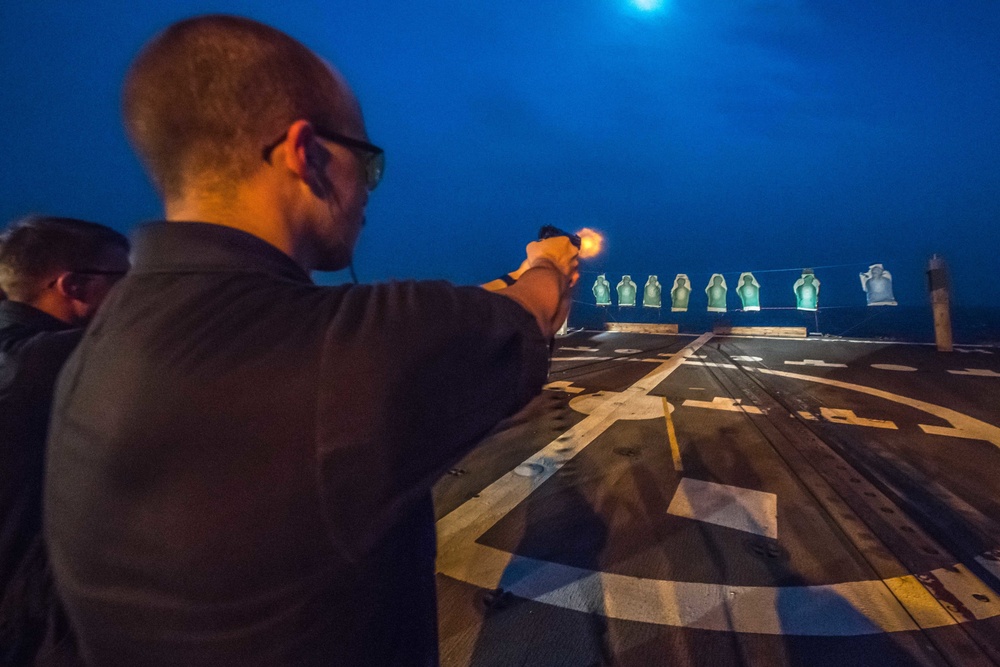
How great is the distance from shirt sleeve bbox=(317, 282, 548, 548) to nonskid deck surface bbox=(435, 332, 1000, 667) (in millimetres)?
1847

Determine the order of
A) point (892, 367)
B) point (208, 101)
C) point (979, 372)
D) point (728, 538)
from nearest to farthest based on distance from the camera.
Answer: point (208, 101) < point (728, 538) < point (979, 372) < point (892, 367)

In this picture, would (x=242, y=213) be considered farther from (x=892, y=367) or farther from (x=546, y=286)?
(x=892, y=367)

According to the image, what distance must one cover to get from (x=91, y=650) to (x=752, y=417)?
6.48 m

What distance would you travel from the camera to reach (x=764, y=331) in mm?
16125

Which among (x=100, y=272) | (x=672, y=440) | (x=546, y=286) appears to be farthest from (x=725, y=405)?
(x=100, y=272)

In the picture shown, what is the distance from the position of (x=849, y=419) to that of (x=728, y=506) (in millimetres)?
3571

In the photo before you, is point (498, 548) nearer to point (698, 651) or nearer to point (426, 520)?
point (698, 651)

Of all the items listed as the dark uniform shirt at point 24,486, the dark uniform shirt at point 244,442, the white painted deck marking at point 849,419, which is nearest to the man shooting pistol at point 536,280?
the dark uniform shirt at point 244,442

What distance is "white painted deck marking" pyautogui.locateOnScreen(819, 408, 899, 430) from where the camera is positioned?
534cm

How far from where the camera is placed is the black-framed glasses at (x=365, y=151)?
3.02 feet

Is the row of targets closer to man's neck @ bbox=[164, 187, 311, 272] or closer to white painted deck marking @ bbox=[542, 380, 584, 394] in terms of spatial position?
white painted deck marking @ bbox=[542, 380, 584, 394]

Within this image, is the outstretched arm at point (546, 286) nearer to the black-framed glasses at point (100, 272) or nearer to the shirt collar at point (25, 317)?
the black-framed glasses at point (100, 272)

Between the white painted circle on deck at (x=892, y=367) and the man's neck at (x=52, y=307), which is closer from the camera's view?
the man's neck at (x=52, y=307)

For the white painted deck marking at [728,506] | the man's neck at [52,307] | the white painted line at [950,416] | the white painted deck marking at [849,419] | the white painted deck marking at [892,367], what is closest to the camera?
the man's neck at [52,307]
